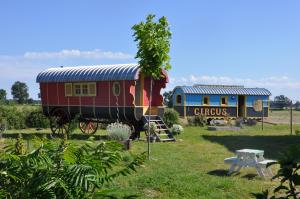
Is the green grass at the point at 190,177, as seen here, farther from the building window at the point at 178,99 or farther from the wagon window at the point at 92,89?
the building window at the point at 178,99

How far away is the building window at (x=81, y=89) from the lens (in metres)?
19.2

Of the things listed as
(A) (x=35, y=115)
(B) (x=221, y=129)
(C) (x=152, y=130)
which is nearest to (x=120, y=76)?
(C) (x=152, y=130)

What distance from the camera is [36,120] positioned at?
26.5 m

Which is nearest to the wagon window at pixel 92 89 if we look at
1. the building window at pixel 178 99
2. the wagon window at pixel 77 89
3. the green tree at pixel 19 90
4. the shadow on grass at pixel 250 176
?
the wagon window at pixel 77 89

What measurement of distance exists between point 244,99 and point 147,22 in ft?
68.6

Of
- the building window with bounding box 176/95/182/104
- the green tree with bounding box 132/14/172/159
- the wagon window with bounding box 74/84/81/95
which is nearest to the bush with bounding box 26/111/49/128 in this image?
the wagon window with bounding box 74/84/81/95

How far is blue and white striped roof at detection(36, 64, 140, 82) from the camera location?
57.9ft

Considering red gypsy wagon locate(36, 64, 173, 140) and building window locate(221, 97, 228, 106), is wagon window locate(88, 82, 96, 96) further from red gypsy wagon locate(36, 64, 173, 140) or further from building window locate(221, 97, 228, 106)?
building window locate(221, 97, 228, 106)

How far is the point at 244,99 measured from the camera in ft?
104

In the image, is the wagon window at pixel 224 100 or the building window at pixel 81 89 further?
the wagon window at pixel 224 100

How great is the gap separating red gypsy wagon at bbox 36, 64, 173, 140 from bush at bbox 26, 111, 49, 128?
4824 mm

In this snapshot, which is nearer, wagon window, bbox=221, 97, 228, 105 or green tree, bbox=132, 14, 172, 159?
green tree, bbox=132, 14, 172, 159

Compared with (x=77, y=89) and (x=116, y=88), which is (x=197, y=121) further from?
(x=116, y=88)

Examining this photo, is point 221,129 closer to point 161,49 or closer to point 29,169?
point 161,49
